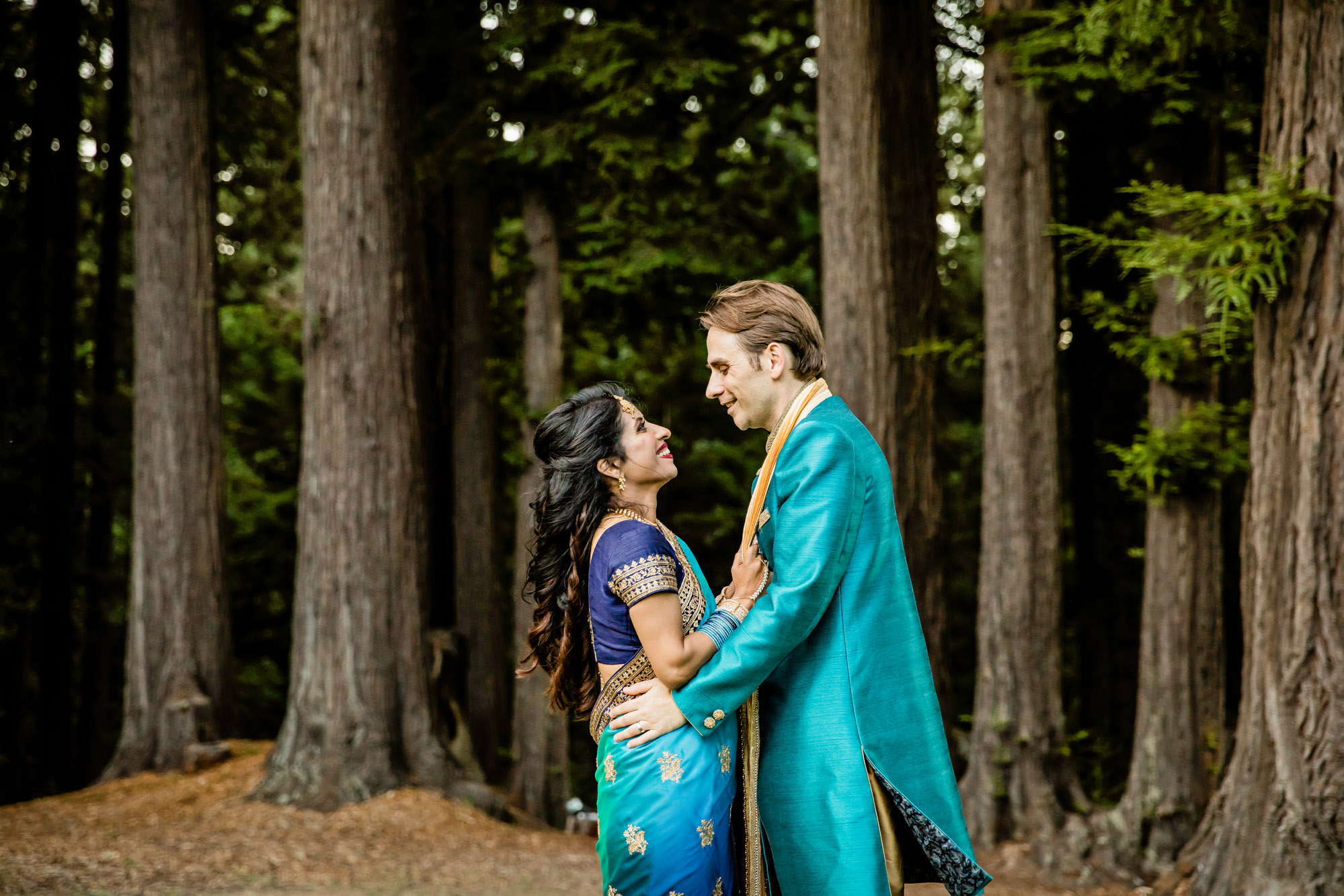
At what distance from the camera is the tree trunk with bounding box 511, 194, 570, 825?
421 inches

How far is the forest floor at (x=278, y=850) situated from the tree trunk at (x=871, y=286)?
2441mm

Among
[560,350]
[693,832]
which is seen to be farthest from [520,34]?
[693,832]

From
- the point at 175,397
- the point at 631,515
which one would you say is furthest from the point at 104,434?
the point at 631,515

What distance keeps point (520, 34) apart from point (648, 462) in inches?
317

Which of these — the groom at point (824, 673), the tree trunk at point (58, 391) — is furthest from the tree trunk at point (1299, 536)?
the tree trunk at point (58, 391)

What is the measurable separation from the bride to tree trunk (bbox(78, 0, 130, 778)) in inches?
487

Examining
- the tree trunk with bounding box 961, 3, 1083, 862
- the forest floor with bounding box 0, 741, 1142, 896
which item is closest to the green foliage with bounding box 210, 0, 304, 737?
the forest floor with bounding box 0, 741, 1142, 896

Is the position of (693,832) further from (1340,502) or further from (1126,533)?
(1126,533)

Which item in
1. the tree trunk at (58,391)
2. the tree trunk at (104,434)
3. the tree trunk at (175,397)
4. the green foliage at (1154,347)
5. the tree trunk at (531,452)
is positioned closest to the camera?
the green foliage at (1154,347)

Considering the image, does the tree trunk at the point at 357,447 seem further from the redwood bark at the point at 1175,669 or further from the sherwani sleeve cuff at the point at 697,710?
the sherwani sleeve cuff at the point at 697,710

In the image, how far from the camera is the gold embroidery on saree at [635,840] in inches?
113

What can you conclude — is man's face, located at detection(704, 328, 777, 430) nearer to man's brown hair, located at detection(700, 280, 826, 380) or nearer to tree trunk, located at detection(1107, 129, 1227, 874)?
man's brown hair, located at detection(700, 280, 826, 380)

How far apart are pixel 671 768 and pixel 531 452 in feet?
25.8

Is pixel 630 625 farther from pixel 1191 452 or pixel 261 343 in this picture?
pixel 261 343
